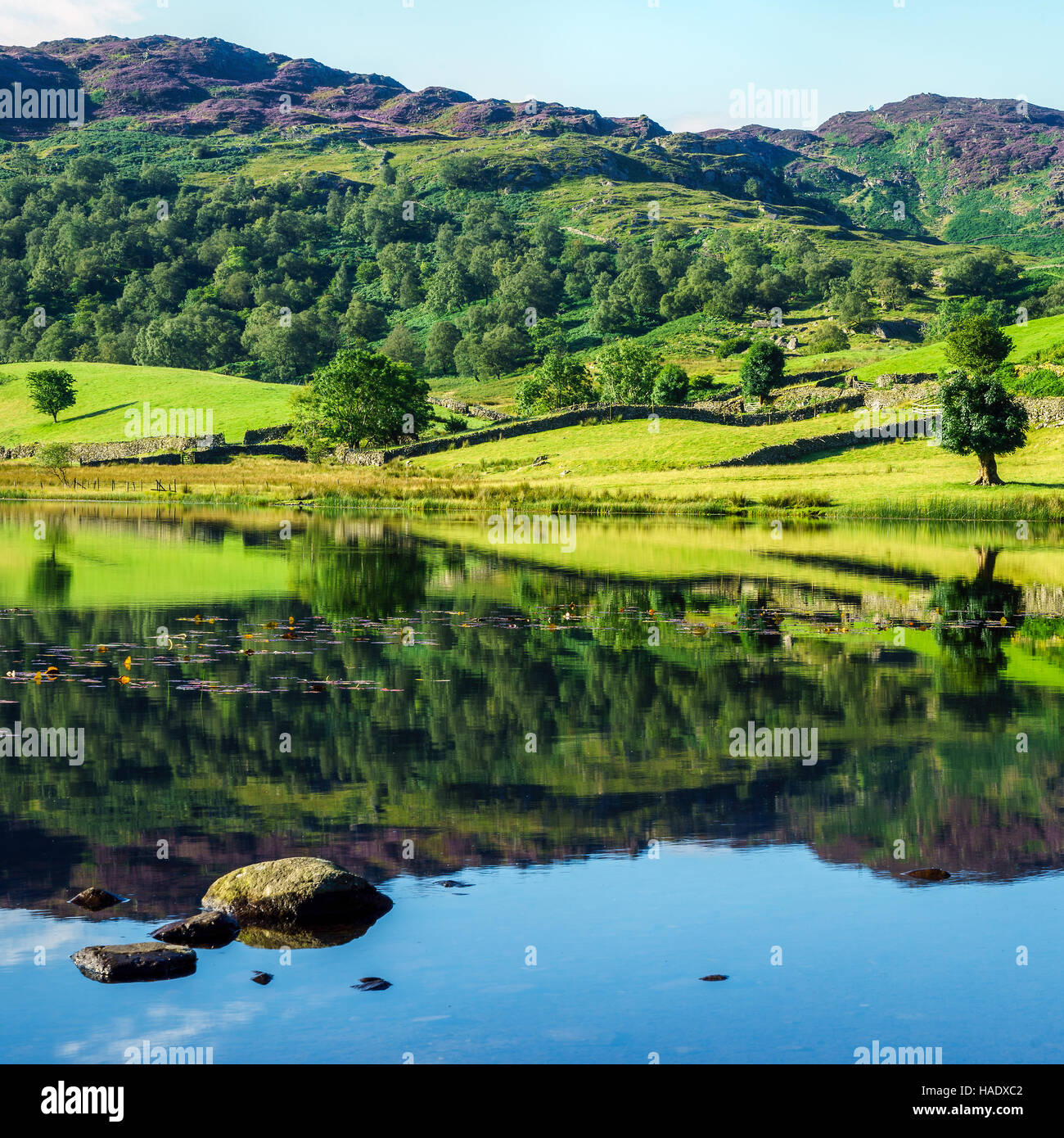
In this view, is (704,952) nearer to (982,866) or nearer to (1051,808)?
(982,866)

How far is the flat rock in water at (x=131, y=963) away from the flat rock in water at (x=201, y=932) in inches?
15.8

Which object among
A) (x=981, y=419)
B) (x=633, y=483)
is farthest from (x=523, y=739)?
(x=633, y=483)

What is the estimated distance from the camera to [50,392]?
434ft

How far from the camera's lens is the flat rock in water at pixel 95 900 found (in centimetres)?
1048

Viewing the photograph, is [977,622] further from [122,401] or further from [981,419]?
[122,401]

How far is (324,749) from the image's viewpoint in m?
15.9

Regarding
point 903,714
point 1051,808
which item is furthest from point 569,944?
point 903,714

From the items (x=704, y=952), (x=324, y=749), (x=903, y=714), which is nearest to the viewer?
(x=704, y=952)

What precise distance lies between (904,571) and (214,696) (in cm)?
2641

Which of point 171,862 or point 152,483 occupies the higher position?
point 152,483

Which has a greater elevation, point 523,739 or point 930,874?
point 523,739

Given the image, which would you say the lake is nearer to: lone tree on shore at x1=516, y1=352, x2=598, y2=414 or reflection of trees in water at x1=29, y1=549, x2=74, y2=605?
reflection of trees in water at x1=29, y1=549, x2=74, y2=605

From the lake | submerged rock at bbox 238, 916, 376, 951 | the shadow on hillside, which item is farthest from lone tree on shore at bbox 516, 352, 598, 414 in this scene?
submerged rock at bbox 238, 916, 376, 951

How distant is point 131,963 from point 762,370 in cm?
10445
